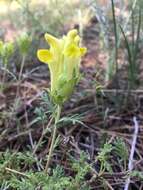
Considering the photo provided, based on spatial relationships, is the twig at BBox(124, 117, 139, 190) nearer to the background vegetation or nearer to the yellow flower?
the background vegetation

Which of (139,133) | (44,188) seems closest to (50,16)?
(139,133)

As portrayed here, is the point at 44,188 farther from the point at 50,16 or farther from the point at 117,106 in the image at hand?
the point at 50,16

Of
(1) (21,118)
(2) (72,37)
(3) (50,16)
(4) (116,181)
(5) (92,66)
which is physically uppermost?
(3) (50,16)

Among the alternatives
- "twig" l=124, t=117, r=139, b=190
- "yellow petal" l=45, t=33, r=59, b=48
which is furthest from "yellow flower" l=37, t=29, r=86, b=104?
"twig" l=124, t=117, r=139, b=190

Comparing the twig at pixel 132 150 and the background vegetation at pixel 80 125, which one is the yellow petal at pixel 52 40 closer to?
the background vegetation at pixel 80 125

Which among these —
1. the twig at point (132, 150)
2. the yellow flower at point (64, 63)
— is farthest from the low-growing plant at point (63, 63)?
the twig at point (132, 150)

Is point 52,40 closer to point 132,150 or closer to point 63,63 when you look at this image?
point 63,63

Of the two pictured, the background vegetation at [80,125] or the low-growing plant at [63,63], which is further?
the background vegetation at [80,125]

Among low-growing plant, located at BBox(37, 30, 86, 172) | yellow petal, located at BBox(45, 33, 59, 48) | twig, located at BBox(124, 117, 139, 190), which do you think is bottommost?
twig, located at BBox(124, 117, 139, 190)
